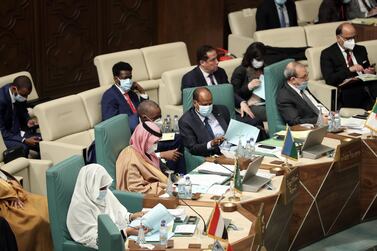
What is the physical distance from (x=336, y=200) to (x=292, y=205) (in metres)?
0.79

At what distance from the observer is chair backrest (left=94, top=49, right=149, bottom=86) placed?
9414 millimetres

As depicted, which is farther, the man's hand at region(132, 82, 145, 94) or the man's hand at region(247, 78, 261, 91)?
the man's hand at region(247, 78, 261, 91)

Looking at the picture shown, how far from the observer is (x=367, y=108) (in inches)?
398

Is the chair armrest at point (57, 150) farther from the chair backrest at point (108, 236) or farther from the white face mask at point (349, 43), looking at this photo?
the white face mask at point (349, 43)

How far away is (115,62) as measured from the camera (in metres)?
9.49

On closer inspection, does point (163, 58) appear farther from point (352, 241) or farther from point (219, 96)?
point (352, 241)

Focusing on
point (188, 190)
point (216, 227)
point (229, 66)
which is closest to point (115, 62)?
point (229, 66)

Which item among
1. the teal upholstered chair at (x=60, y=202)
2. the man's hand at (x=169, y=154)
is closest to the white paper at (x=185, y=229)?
the teal upholstered chair at (x=60, y=202)

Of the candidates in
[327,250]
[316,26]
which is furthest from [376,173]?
[316,26]

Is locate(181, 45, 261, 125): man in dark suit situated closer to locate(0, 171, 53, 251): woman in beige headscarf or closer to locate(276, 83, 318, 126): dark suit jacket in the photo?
locate(276, 83, 318, 126): dark suit jacket

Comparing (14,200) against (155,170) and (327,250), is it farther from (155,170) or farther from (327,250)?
(327,250)

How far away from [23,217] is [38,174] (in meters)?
0.93

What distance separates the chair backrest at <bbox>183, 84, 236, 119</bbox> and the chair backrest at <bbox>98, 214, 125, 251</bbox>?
3017 millimetres

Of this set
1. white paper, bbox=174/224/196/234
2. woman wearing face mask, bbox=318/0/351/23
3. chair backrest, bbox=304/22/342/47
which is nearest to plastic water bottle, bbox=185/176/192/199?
white paper, bbox=174/224/196/234
